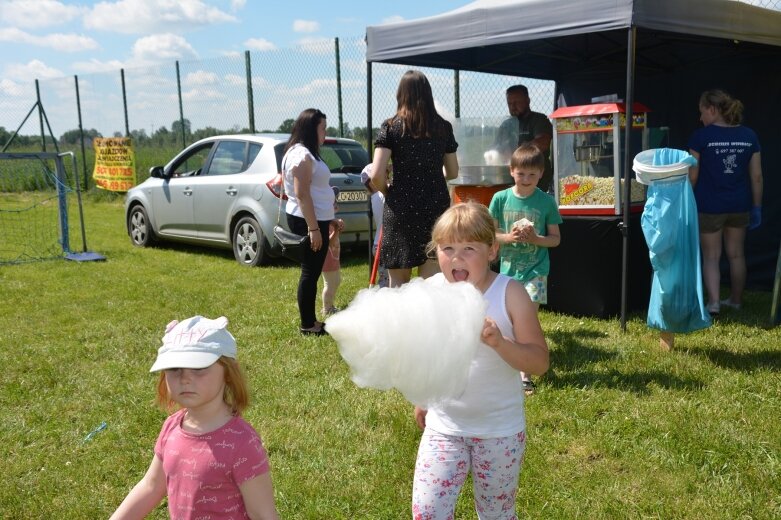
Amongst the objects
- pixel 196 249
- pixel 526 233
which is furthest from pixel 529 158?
pixel 196 249

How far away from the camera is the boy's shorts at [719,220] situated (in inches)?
245

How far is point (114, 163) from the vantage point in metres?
18.1

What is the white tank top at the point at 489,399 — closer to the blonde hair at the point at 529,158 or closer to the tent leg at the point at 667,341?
the blonde hair at the point at 529,158

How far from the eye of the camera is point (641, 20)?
491cm

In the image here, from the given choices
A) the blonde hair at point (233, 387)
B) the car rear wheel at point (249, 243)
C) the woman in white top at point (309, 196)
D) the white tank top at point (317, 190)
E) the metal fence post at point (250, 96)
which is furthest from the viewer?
the metal fence post at point (250, 96)

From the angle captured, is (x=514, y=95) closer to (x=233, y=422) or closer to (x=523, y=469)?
(x=523, y=469)

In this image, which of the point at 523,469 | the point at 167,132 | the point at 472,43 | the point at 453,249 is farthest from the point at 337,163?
the point at 167,132

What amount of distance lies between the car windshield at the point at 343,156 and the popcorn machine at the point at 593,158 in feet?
11.0

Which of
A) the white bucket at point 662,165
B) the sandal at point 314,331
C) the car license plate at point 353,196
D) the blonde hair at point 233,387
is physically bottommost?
the sandal at point 314,331

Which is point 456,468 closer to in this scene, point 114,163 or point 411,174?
point 411,174

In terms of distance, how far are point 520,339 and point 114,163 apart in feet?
58.2

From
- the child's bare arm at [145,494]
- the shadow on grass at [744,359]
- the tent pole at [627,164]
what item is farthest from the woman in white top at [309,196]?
the child's bare arm at [145,494]

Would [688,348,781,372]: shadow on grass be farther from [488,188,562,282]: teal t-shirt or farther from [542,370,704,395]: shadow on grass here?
[488,188,562,282]: teal t-shirt

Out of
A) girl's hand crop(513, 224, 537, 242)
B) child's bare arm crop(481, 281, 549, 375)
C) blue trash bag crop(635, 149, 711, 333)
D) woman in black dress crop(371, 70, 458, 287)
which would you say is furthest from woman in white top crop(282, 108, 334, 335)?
child's bare arm crop(481, 281, 549, 375)
